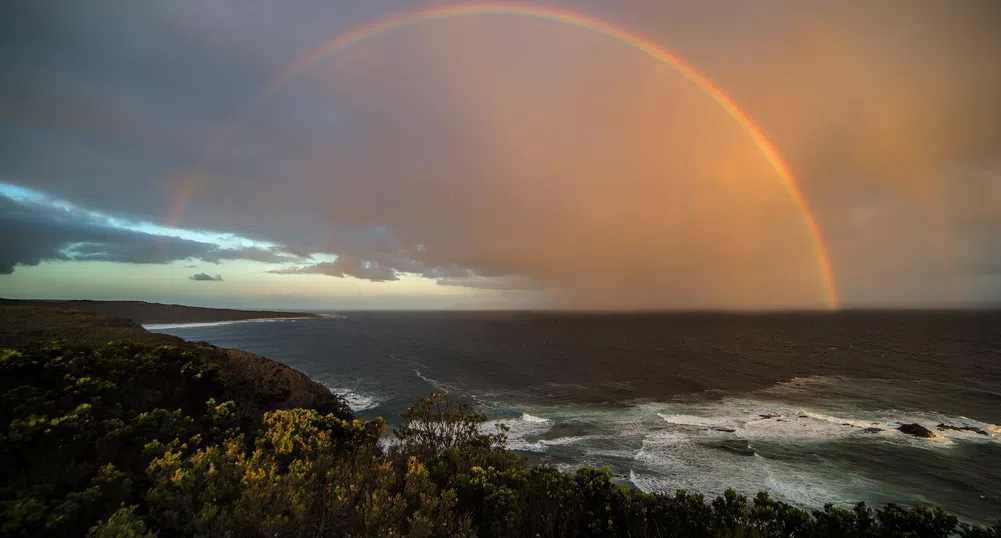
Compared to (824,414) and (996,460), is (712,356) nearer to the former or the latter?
(824,414)

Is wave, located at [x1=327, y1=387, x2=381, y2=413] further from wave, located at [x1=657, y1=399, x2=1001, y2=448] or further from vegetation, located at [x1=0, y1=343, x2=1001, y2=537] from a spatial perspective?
vegetation, located at [x1=0, y1=343, x2=1001, y2=537]

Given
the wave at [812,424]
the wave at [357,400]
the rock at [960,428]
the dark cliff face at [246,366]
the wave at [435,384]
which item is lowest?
the wave at [435,384]

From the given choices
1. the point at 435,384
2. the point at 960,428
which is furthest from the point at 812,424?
the point at 435,384

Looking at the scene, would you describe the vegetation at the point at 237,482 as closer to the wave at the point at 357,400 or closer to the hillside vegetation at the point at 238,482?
the hillside vegetation at the point at 238,482

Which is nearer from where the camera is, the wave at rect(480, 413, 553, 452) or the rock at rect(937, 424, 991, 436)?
the wave at rect(480, 413, 553, 452)

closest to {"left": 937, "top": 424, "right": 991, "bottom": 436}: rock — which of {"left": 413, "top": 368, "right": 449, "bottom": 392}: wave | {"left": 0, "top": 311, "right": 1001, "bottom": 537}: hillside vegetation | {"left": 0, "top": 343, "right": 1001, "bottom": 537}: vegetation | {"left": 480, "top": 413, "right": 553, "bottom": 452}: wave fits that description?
{"left": 480, "top": 413, "right": 553, "bottom": 452}: wave

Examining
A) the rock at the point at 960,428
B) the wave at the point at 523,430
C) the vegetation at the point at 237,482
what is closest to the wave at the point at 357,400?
the wave at the point at 523,430
